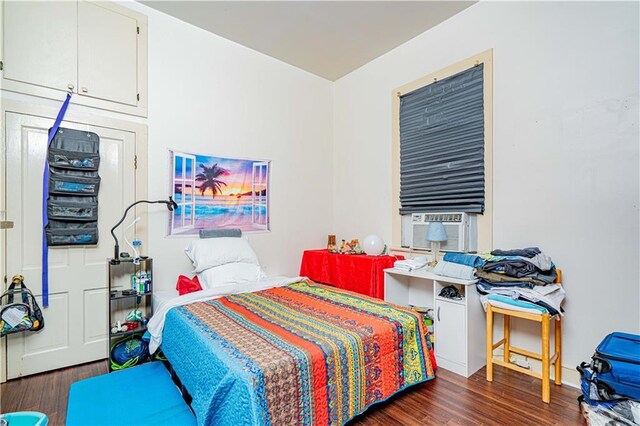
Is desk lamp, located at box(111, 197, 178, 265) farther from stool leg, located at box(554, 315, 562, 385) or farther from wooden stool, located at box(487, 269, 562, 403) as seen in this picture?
stool leg, located at box(554, 315, 562, 385)

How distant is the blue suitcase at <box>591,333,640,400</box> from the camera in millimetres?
1609

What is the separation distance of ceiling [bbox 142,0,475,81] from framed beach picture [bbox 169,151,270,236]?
135 cm

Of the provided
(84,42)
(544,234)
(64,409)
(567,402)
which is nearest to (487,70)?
(544,234)

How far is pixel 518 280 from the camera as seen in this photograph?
2230mm

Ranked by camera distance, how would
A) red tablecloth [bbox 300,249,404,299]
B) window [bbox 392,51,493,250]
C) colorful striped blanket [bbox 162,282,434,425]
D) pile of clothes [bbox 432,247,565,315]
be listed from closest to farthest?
colorful striped blanket [bbox 162,282,434,425]
pile of clothes [bbox 432,247,565,315]
window [bbox 392,51,493,250]
red tablecloth [bbox 300,249,404,299]

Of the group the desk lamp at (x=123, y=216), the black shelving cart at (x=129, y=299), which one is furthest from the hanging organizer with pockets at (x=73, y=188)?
the black shelving cart at (x=129, y=299)

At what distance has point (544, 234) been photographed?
2.44 meters

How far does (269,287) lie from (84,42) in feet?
8.67

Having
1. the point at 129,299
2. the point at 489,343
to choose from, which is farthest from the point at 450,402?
the point at 129,299

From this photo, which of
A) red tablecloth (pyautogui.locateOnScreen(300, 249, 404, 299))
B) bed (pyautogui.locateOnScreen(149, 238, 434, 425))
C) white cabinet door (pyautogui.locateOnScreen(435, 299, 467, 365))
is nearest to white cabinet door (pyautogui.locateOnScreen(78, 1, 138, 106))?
bed (pyautogui.locateOnScreen(149, 238, 434, 425))

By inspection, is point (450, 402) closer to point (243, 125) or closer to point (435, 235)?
point (435, 235)

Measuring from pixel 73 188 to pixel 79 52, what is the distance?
116 centimetres

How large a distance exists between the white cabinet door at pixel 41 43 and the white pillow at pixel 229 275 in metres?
1.96

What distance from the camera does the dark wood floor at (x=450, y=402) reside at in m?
1.88
